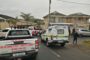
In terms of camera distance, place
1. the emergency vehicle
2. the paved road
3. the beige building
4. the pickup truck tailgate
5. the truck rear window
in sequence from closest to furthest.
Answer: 1. the pickup truck tailgate
2. the paved road
3. the truck rear window
4. the emergency vehicle
5. the beige building

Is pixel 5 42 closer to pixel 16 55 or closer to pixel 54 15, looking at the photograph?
pixel 16 55

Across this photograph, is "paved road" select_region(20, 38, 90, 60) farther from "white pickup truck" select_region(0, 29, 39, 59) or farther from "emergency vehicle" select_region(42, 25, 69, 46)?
"emergency vehicle" select_region(42, 25, 69, 46)

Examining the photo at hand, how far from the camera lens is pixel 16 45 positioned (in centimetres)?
858

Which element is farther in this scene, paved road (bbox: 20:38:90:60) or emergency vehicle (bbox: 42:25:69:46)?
emergency vehicle (bbox: 42:25:69:46)

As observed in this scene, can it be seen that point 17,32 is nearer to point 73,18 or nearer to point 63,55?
point 63,55

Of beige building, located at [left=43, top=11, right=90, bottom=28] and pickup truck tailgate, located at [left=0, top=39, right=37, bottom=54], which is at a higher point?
beige building, located at [left=43, top=11, right=90, bottom=28]

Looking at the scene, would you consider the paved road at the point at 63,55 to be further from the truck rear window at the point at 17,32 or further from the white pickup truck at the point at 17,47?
the white pickup truck at the point at 17,47

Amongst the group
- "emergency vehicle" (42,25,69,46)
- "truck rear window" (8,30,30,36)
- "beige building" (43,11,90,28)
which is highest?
"beige building" (43,11,90,28)

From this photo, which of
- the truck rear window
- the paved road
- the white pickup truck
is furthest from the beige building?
the white pickup truck

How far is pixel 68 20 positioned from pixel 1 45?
172 ft

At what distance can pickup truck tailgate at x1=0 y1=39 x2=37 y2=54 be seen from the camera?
8328 mm

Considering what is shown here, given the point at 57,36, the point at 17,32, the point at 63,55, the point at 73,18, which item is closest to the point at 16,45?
the point at 17,32

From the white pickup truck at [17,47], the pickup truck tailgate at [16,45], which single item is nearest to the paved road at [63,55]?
the white pickup truck at [17,47]

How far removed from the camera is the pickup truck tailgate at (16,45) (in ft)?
27.3
